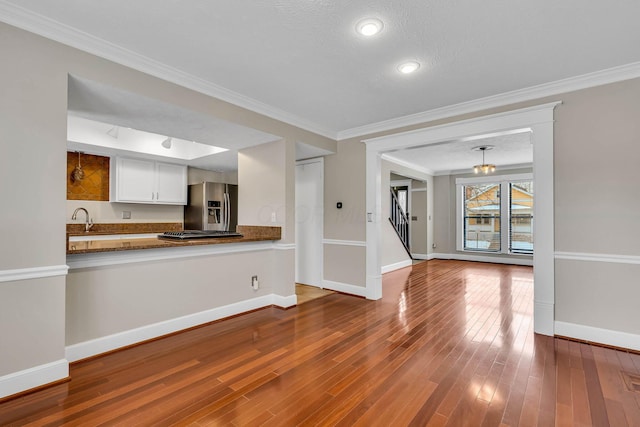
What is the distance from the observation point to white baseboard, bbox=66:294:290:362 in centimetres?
242

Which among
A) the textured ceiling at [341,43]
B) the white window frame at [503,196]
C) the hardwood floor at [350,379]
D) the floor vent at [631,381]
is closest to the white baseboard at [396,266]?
the white window frame at [503,196]

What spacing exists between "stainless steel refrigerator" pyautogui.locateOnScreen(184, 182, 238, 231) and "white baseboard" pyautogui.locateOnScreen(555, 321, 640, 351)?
516cm

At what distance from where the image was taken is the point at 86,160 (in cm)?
502

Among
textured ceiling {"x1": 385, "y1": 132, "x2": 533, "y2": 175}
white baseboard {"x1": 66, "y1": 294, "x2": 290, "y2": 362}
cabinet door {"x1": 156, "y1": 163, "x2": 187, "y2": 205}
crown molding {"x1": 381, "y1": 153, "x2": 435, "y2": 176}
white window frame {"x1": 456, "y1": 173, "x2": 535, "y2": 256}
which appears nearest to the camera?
white baseboard {"x1": 66, "y1": 294, "x2": 290, "y2": 362}

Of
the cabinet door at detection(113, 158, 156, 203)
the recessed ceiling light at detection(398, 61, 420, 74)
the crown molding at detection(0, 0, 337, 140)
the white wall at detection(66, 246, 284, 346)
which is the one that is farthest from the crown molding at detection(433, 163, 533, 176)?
the cabinet door at detection(113, 158, 156, 203)

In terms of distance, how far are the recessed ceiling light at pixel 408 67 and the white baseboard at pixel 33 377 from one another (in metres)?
3.60

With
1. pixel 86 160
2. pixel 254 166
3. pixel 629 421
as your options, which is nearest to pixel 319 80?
pixel 254 166

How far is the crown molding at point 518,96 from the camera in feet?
8.91

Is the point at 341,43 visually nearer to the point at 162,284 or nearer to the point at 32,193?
the point at 32,193

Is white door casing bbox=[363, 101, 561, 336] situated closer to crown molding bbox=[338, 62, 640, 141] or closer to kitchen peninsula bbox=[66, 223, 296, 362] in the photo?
crown molding bbox=[338, 62, 640, 141]

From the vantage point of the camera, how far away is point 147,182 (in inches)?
214

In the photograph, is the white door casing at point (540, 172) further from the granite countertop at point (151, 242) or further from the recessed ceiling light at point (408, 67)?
the granite countertop at point (151, 242)

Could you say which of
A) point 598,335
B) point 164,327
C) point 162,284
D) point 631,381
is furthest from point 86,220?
point 598,335

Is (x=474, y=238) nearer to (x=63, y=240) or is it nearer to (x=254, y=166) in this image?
(x=254, y=166)
